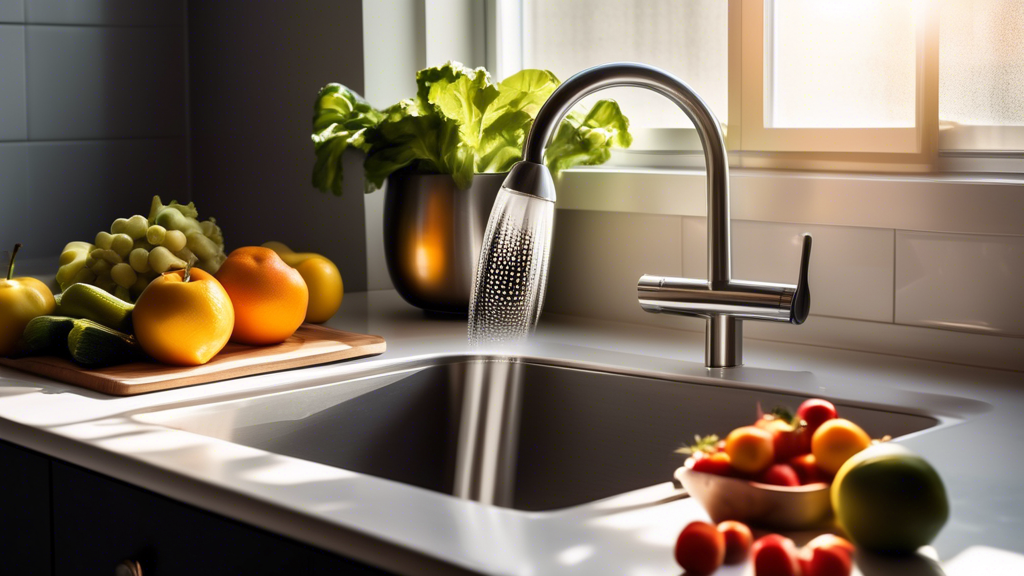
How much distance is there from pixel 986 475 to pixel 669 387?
1.38 ft

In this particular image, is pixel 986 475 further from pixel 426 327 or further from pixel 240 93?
pixel 240 93

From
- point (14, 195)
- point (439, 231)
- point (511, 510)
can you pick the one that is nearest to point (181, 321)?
point (439, 231)

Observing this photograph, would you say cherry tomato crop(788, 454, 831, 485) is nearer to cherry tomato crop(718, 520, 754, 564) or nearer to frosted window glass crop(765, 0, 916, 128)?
cherry tomato crop(718, 520, 754, 564)

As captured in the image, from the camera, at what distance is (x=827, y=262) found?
1.30 meters

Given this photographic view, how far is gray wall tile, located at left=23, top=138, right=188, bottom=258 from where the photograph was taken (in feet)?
6.26

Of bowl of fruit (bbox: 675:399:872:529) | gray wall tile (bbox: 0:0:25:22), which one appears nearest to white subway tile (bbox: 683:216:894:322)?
bowl of fruit (bbox: 675:399:872:529)

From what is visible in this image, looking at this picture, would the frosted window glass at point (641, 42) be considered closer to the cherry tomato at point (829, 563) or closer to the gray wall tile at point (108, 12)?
the gray wall tile at point (108, 12)

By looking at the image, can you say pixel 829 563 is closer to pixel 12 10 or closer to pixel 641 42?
pixel 641 42

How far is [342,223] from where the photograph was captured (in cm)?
180

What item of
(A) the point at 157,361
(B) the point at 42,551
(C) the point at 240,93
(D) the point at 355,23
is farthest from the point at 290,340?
(C) the point at 240,93

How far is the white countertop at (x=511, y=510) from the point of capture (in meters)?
0.67

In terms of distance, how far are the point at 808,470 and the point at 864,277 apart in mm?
595

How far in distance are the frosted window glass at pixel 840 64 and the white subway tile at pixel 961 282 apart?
17cm

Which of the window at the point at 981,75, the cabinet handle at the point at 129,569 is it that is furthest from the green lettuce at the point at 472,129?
the cabinet handle at the point at 129,569
